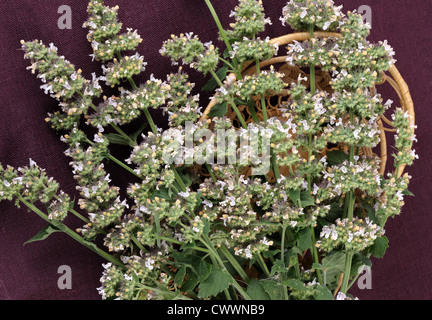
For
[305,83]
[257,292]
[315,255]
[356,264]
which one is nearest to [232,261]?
[257,292]

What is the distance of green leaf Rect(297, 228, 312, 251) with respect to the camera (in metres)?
1.22

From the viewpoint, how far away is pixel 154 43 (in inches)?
59.1

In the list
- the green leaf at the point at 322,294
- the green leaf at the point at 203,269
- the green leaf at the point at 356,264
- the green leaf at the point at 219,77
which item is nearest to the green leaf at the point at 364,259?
the green leaf at the point at 356,264

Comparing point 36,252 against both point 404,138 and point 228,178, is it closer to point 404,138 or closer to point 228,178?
point 228,178

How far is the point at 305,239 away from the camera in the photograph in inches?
48.2

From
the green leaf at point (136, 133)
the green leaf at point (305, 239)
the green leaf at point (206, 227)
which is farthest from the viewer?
the green leaf at point (136, 133)

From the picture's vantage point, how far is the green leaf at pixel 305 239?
1223 millimetres

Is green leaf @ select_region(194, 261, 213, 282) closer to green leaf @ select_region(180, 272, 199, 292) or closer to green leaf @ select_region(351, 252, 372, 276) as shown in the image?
green leaf @ select_region(180, 272, 199, 292)

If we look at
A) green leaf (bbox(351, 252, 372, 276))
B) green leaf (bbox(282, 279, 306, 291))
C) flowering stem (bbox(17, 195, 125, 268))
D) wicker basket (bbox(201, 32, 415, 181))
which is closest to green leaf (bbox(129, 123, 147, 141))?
wicker basket (bbox(201, 32, 415, 181))

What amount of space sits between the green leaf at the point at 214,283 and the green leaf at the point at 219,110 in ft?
1.18

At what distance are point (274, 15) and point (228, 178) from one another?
2.05ft

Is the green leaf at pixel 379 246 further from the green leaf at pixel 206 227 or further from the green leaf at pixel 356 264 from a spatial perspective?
the green leaf at pixel 206 227

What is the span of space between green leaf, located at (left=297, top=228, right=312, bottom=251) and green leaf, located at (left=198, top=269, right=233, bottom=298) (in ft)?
0.58

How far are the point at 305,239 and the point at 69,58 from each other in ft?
2.51
